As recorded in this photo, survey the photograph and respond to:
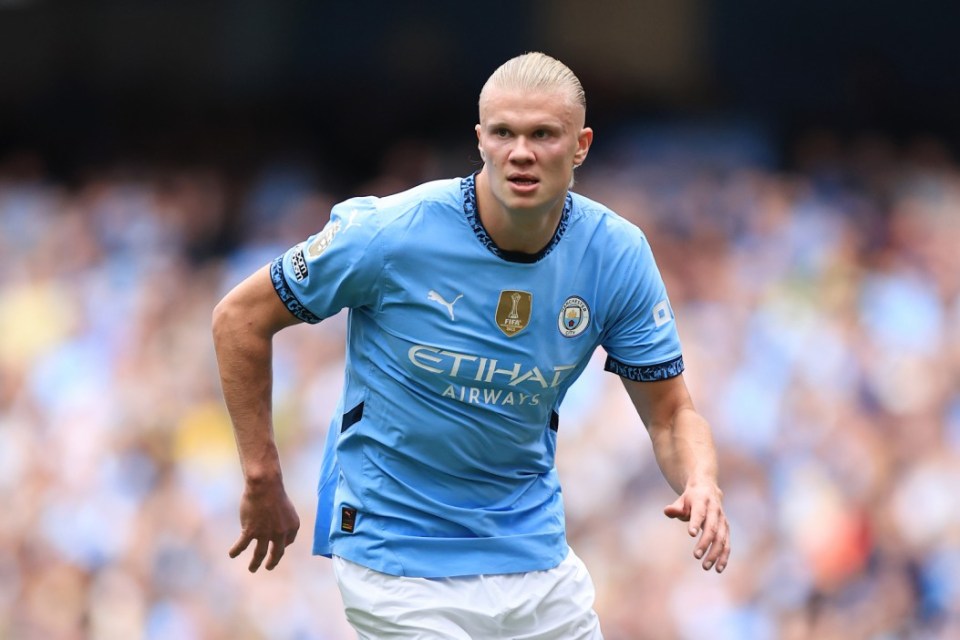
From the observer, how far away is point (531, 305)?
4746mm

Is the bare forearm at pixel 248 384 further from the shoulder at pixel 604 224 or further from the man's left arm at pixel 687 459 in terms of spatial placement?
the man's left arm at pixel 687 459

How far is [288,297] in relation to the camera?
15.5ft

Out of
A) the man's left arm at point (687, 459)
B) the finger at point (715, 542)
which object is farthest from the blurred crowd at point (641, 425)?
the finger at point (715, 542)

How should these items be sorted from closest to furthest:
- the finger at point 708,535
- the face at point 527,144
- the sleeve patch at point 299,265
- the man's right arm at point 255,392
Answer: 1. the finger at point 708,535
2. the face at point 527,144
3. the sleeve patch at point 299,265
4. the man's right arm at point 255,392

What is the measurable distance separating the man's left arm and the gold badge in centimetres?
48

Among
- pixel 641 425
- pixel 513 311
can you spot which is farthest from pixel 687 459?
pixel 641 425

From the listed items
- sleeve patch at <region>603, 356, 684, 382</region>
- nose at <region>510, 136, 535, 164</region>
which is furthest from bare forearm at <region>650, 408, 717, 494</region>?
nose at <region>510, 136, 535, 164</region>

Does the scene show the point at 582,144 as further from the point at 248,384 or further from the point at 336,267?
the point at 248,384

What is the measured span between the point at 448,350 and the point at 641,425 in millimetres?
4931

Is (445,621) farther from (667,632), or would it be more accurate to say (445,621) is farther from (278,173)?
(278,173)

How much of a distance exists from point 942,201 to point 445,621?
305 inches

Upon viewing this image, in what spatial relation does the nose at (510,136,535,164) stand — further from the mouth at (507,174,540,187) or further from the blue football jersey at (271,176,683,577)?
the blue football jersey at (271,176,683,577)

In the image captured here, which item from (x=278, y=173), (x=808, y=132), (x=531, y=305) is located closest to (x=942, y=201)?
(x=808, y=132)

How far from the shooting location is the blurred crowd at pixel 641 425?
8.97 metres
